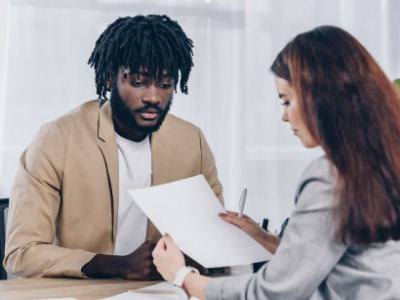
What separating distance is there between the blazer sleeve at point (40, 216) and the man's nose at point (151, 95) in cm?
28

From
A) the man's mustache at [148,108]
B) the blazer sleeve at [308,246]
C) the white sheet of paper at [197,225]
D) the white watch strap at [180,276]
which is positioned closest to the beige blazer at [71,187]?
the man's mustache at [148,108]

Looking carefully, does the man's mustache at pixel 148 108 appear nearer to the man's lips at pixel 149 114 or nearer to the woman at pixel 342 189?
the man's lips at pixel 149 114

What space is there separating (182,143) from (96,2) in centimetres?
105

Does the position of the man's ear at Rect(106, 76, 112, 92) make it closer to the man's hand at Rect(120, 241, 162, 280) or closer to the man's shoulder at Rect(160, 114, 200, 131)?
the man's shoulder at Rect(160, 114, 200, 131)

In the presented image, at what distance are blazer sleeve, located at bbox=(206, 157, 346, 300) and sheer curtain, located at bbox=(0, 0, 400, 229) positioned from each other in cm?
188

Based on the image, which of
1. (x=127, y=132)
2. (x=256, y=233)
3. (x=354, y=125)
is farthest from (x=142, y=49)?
(x=354, y=125)

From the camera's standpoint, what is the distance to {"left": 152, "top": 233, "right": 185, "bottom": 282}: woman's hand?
1.12 meters

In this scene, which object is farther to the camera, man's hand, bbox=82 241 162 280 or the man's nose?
the man's nose

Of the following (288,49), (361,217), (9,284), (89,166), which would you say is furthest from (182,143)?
(361,217)

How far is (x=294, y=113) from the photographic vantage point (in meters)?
1.02

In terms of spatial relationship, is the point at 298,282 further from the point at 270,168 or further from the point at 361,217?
the point at 270,168

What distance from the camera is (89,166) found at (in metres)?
1.77

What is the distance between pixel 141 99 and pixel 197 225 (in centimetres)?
60

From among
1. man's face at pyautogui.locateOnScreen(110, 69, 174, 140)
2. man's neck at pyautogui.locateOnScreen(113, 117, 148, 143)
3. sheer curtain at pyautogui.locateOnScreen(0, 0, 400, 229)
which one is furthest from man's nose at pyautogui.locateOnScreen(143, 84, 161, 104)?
sheer curtain at pyautogui.locateOnScreen(0, 0, 400, 229)
